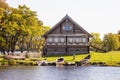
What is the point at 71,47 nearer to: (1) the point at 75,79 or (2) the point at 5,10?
(2) the point at 5,10

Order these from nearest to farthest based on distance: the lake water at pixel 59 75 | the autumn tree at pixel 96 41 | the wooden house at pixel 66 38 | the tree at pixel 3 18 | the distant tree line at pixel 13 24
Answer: the lake water at pixel 59 75, the tree at pixel 3 18, the distant tree line at pixel 13 24, the wooden house at pixel 66 38, the autumn tree at pixel 96 41

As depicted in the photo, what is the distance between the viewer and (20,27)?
291 feet

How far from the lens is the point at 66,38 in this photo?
306ft

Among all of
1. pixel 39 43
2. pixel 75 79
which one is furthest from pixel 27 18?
pixel 75 79

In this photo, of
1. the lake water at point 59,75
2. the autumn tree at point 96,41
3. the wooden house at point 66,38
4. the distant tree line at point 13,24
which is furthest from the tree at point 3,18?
the autumn tree at point 96,41

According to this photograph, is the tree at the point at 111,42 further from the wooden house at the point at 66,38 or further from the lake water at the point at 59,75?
the lake water at the point at 59,75

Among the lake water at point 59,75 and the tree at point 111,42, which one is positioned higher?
the tree at point 111,42

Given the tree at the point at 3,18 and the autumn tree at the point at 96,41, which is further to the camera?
the autumn tree at the point at 96,41

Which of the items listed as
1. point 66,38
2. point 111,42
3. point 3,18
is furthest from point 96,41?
point 3,18

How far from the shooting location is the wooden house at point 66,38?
3644 inches

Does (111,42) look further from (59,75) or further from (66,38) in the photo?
(59,75)

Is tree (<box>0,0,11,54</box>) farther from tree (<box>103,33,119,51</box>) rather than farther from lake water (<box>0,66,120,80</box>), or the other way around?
tree (<box>103,33,119,51</box>)

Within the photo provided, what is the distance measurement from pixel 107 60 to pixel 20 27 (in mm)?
24988

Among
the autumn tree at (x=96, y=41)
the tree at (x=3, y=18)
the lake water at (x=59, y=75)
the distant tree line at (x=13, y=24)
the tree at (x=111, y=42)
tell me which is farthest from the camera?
the autumn tree at (x=96, y=41)
